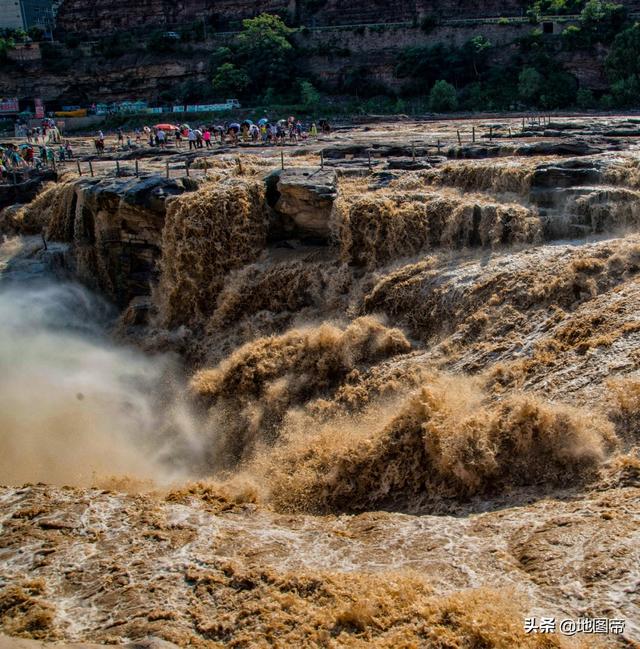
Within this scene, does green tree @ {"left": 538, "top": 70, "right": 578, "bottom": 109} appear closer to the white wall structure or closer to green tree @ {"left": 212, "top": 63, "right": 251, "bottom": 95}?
green tree @ {"left": 212, "top": 63, "right": 251, "bottom": 95}

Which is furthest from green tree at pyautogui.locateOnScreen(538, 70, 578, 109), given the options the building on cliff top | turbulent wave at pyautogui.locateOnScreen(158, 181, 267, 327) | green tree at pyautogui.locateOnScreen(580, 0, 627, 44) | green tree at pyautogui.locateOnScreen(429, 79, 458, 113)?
the building on cliff top

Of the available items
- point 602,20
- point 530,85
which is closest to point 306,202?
point 530,85

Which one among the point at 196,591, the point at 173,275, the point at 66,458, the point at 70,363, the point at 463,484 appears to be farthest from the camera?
the point at 173,275

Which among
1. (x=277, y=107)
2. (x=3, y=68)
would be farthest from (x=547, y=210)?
(x=3, y=68)

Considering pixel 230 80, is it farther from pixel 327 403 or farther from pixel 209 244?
pixel 327 403

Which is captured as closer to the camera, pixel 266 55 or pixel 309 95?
pixel 309 95

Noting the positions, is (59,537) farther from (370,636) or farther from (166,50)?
(166,50)
